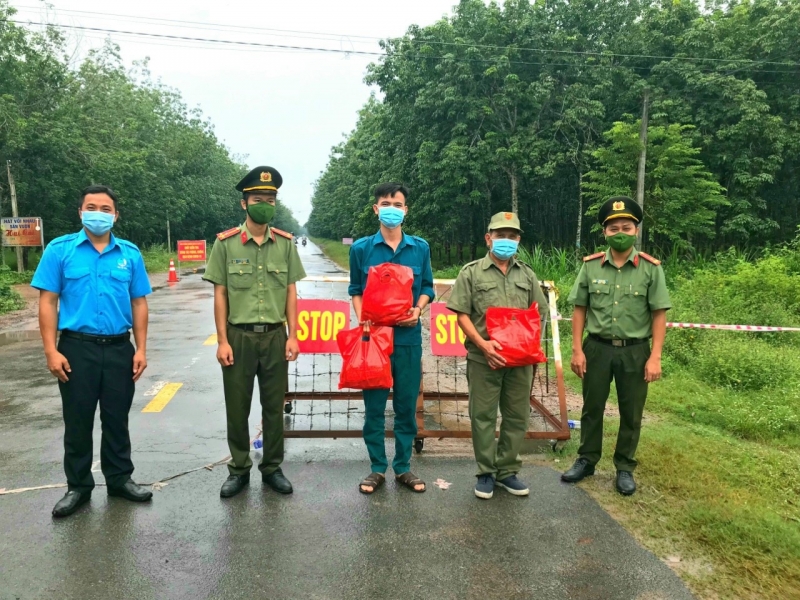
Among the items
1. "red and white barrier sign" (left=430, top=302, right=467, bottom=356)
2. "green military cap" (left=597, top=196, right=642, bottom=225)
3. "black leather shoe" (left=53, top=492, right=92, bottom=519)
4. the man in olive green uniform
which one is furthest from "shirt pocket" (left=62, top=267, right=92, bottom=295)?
"green military cap" (left=597, top=196, right=642, bottom=225)

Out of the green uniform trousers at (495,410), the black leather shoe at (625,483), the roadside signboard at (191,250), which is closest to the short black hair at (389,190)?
the green uniform trousers at (495,410)

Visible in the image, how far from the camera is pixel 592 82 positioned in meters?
23.0

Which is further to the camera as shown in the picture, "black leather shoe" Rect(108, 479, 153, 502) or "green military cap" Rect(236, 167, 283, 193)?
"green military cap" Rect(236, 167, 283, 193)

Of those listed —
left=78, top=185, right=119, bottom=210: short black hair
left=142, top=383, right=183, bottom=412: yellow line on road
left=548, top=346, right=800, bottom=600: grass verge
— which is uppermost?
left=78, top=185, right=119, bottom=210: short black hair

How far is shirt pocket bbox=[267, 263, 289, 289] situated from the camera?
→ 4.03 meters

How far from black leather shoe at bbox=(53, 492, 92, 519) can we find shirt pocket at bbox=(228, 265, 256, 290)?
155 centimetres

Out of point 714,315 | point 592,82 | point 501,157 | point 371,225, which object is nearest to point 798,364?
point 714,315

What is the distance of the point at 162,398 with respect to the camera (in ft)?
21.8

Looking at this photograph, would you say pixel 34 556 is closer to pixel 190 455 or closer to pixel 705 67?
pixel 190 455

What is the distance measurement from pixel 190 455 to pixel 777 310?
9.01 m

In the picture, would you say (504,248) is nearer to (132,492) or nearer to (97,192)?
(97,192)

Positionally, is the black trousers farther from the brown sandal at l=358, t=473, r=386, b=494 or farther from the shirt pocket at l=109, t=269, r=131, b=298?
the brown sandal at l=358, t=473, r=386, b=494

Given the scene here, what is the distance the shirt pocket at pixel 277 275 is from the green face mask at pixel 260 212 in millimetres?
292

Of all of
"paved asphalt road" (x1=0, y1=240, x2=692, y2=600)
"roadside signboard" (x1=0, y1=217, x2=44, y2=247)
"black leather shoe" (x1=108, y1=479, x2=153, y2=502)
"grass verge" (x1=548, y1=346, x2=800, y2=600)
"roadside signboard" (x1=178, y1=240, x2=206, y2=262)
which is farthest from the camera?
"roadside signboard" (x1=178, y1=240, x2=206, y2=262)
